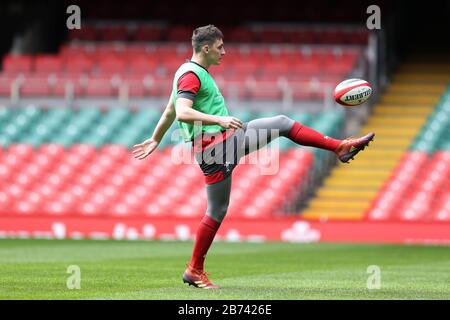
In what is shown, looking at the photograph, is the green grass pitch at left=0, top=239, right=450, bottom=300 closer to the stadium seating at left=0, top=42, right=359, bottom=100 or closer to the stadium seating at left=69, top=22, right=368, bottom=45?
the stadium seating at left=0, top=42, right=359, bottom=100

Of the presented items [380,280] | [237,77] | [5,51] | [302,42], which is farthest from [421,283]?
[5,51]

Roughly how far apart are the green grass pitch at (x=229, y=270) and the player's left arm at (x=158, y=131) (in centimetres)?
119

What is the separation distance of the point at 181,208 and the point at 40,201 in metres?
3.11

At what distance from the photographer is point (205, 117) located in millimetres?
9219

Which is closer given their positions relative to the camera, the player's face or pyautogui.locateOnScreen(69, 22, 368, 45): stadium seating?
the player's face

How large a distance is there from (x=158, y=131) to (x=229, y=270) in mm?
2957

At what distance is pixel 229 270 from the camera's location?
12602 millimetres

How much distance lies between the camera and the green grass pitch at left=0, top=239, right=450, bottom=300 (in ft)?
30.4

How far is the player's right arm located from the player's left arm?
58cm

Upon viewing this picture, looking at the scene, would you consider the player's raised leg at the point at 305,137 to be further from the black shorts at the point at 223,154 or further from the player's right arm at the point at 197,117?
the player's right arm at the point at 197,117

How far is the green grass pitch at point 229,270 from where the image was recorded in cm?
927

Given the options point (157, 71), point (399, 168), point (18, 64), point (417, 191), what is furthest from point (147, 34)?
point (417, 191)

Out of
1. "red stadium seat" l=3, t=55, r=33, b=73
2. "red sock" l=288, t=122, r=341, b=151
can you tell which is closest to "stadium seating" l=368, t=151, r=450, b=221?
"red stadium seat" l=3, t=55, r=33, b=73

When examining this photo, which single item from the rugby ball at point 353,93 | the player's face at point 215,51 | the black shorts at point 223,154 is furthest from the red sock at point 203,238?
the rugby ball at point 353,93
